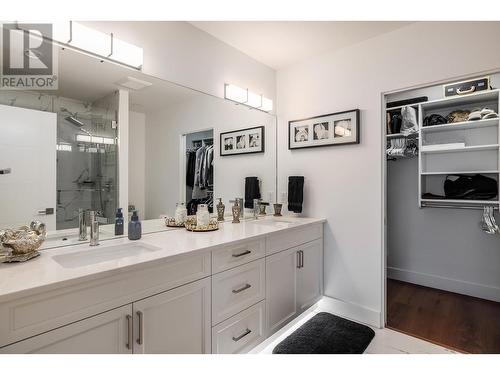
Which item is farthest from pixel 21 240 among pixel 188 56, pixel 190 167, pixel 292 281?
pixel 292 281

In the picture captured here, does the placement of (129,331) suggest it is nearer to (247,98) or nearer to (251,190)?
(251,190)

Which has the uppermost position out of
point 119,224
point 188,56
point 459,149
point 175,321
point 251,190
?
point 188,56

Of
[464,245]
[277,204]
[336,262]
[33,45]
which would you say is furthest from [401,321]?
[33,45]

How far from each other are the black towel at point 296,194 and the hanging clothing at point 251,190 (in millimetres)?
345

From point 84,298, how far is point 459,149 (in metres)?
3.23

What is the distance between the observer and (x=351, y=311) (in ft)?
7.87

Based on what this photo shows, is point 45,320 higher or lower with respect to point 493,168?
lower

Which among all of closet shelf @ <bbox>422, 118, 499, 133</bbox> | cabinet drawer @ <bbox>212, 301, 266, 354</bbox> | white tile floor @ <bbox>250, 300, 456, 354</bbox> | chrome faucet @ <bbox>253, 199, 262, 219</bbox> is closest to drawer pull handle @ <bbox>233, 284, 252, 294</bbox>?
cabinet drawer @ <bbox>212, 301, 266, 354</bbox>

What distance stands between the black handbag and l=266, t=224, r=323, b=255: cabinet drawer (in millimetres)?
1435

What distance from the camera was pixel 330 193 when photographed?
2.54m

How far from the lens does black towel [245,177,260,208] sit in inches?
107

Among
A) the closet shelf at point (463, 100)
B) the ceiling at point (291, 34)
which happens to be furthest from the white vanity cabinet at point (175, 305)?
the closet shelf at point (463, 100)
